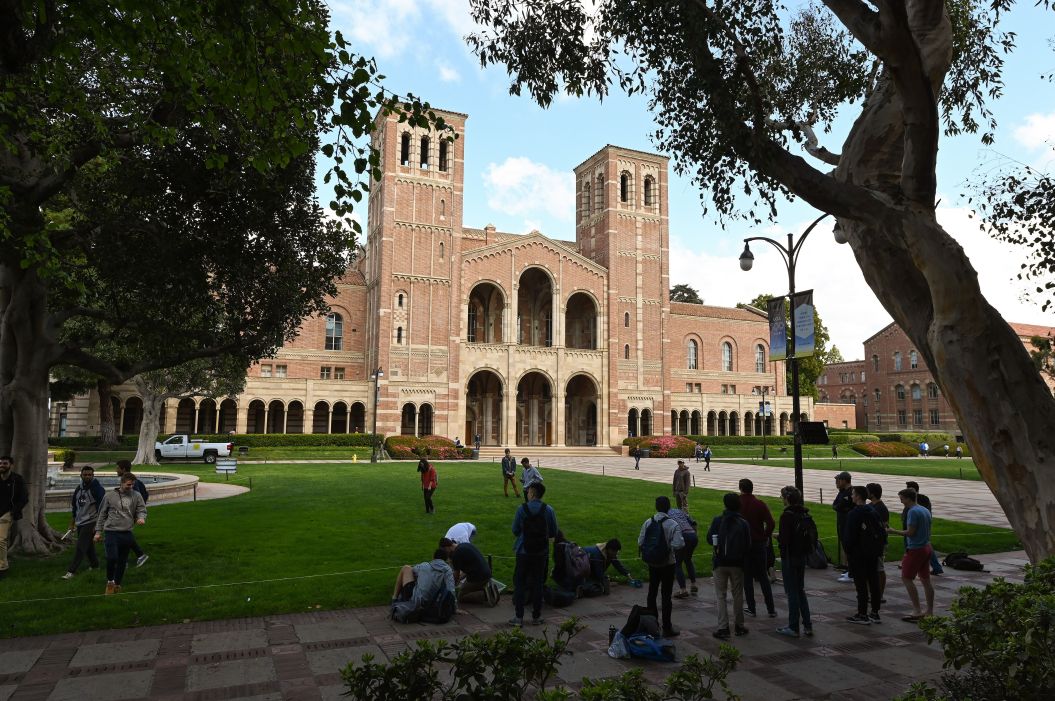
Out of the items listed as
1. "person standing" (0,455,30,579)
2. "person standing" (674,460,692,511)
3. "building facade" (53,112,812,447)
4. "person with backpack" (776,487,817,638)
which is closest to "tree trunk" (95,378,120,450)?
"building facade" (53,112,812,447)

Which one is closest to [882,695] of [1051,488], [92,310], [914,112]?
[1051,488]

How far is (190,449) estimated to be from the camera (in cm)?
3459

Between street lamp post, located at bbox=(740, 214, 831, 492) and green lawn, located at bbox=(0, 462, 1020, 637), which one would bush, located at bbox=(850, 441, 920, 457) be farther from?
street lamp post, located at bbox=(740, 214, 831, 492)

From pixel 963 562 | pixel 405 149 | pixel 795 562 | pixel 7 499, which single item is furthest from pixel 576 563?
pixel 405 149

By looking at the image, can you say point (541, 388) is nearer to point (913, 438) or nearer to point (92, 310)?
point (913, 438)

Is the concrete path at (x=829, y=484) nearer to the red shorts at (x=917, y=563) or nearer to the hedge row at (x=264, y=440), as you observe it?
the red shorts at (x=917, y=563)

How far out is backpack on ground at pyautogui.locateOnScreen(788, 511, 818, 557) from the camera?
24.1 ft

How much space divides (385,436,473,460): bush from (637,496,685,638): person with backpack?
32.2 metres

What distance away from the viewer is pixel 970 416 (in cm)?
600

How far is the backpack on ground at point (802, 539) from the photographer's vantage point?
7352 mm

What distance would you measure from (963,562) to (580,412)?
42545 millimetres

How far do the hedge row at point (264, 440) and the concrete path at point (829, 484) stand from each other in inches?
598

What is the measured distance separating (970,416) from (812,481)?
23794mm

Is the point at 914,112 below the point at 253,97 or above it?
below
